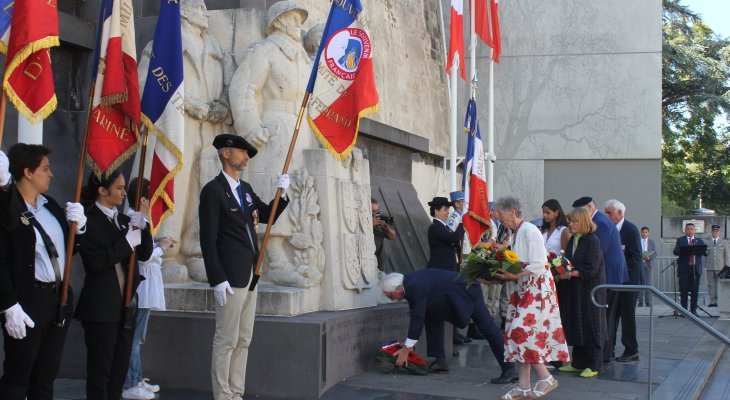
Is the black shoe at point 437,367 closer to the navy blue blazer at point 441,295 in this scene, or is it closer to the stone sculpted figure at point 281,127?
the navy blue blazer at point 441,295

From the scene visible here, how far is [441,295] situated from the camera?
7.74 m

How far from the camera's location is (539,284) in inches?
271

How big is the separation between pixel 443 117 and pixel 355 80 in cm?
1025

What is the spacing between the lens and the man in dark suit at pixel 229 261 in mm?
5828

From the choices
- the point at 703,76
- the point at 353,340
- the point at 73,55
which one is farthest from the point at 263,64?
the point at 703,76

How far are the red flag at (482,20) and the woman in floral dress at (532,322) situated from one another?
9.01m

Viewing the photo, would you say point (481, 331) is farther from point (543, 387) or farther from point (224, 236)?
point (224, 236)

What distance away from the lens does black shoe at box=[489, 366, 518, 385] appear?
752cm

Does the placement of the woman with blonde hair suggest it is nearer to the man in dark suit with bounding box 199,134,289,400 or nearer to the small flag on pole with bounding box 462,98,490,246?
the small flag on pole with bounding box 462,98,490,246

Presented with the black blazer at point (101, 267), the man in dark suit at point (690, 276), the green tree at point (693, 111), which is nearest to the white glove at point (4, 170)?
the black blazer at point (101, 267)

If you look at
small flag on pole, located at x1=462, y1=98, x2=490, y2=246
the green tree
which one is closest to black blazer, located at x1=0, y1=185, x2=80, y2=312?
small flag on pole, located at x1=462, y1=98, x2=490, y2=246

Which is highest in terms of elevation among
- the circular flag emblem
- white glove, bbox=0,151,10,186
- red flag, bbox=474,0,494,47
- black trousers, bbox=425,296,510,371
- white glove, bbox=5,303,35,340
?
red flag, bbox=474,0,494,47

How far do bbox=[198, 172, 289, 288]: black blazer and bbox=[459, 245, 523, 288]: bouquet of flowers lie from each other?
2050mm

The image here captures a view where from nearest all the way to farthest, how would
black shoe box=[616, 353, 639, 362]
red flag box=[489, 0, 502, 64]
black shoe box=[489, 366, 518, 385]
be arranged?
black shoe box=[489, 366, 518, 385] → black shoe box=[616, 353, 639, 362] → red flag box=[489, 0, 502, 64]
